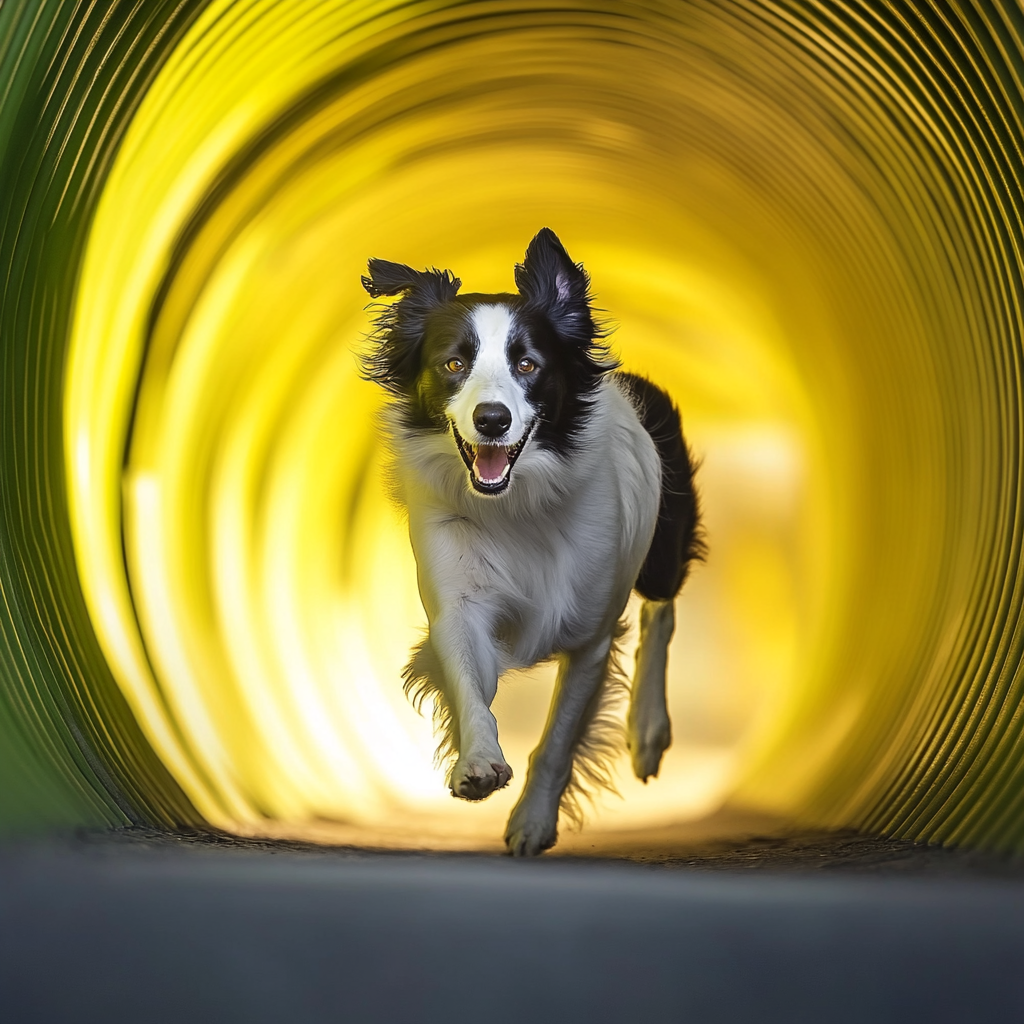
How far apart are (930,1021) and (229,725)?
3.24m

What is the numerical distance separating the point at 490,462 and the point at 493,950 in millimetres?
1584

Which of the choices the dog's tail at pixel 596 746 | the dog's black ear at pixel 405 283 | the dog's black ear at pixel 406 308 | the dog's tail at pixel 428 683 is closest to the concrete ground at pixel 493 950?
the dog's tail at pixel 428 683

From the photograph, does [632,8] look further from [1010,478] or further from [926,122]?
[1010,478]

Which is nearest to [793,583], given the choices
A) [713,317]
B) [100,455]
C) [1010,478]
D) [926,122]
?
[713,317]

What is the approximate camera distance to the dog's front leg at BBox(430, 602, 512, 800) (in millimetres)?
3434

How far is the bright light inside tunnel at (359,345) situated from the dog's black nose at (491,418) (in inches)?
38.9

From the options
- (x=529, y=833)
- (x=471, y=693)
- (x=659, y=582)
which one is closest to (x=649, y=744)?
(x=659, y=582)

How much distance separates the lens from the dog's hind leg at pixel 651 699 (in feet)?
18.8

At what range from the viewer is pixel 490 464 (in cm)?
388

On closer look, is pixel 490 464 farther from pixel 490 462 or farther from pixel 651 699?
pixel 651 699

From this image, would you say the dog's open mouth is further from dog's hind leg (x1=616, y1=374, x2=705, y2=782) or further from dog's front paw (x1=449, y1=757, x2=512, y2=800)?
dog's hind leg (x1=616, y1=374, x2=705, y2=782)

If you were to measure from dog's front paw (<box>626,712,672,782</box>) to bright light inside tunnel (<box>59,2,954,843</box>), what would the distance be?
0.24 meters

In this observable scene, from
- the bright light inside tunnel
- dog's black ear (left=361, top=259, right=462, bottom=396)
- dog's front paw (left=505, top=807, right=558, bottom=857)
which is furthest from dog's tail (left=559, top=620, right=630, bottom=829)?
dog's black ear (left=361, top=259, right=462, bottom=396)

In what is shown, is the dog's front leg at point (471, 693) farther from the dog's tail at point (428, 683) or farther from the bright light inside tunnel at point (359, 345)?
the bright light inside tunnel at point (359, 345)
